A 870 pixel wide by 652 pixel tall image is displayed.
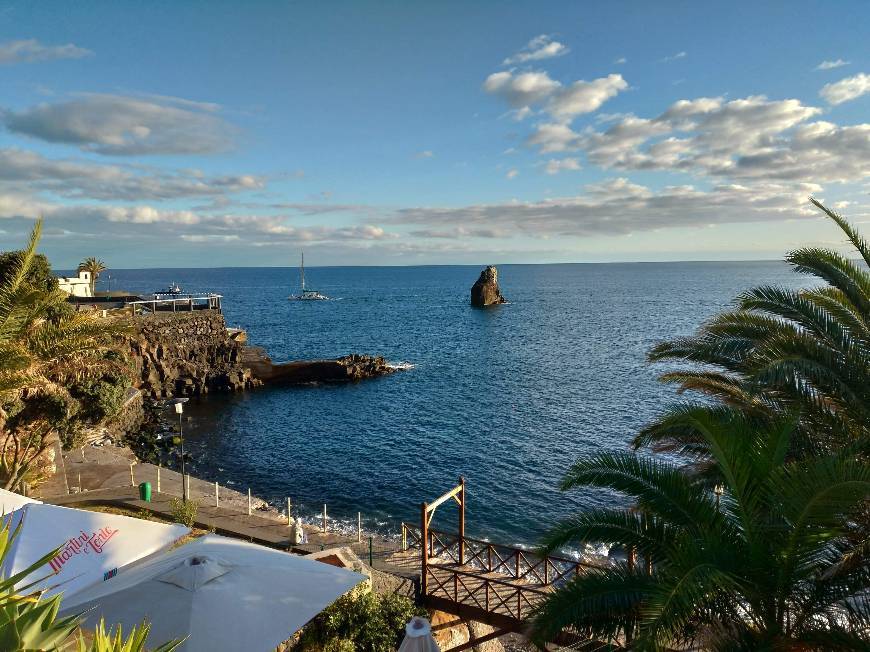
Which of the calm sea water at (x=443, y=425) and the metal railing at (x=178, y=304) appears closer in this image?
the calm sea water at (x=443, y=425)

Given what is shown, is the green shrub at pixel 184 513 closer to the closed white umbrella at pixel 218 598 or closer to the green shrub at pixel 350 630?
the green shrub at pixel 350 630

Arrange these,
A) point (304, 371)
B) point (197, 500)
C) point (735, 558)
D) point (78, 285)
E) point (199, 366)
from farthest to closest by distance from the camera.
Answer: point (304, 371) < point (78, 285) < point (199, 366) < point (197, 500) < point (735, 558)

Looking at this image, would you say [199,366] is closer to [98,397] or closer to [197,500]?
[197,500]

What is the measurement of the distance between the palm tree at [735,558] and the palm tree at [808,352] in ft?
3.78

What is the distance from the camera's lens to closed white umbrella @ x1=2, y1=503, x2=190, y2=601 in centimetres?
870

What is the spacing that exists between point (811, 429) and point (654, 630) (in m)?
6.22

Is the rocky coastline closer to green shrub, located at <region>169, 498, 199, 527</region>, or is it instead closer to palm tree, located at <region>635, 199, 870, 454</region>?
green shrub, located at <region>169, 498, 199, 527</region>

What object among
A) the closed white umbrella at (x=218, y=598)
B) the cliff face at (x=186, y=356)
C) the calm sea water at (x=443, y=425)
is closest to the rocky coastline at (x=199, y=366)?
the cliff face at (x=186, y=356)

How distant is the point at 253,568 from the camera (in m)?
7.78

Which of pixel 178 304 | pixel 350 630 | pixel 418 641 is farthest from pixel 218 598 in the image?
pixel 178 304

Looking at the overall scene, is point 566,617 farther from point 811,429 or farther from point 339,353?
point 339,353

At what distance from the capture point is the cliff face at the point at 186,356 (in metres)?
46.8

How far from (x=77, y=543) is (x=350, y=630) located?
198 inches

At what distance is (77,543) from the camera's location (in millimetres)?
9039
